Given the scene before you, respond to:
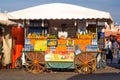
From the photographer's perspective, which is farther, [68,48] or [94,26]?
[94,26]

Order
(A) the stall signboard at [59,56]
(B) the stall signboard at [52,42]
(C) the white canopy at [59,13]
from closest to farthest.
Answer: (A) the stall signboard at [59,56], (B) the stall signboard at [52,42], (C) the white canopy at [59,13]

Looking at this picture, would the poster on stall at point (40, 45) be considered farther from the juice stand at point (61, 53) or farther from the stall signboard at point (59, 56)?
the stall signboard at point (59, 56)

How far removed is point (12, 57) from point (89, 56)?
4.16 m

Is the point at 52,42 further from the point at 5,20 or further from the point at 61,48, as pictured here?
the point at 5,20

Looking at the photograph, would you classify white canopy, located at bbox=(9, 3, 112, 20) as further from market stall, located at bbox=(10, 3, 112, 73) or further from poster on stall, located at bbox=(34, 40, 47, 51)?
poster on stall, located at bbox=(34, 40, 47, 51)

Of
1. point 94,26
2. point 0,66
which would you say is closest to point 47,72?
point 0,66

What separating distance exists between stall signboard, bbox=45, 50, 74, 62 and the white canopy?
161 centimetres

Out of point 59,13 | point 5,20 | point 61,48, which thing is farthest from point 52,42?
point 5,20

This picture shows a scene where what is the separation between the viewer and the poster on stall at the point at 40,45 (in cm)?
1792

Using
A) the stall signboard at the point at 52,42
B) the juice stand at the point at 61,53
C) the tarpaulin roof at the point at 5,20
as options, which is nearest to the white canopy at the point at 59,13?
the tarpaulin roof at the point at 5,20

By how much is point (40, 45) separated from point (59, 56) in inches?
39.4

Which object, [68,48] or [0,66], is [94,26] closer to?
[68,48]

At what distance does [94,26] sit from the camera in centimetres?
2081

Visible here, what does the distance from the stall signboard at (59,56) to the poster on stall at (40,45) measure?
0.98 feet
